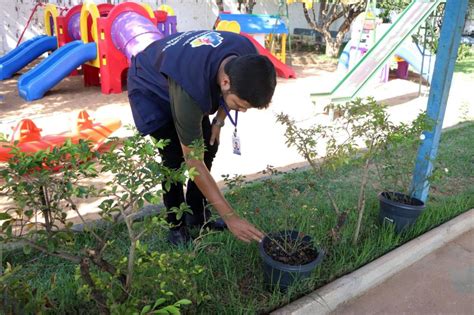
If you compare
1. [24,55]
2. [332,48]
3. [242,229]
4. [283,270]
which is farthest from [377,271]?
[332,48]

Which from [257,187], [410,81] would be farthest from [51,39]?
[410,81]

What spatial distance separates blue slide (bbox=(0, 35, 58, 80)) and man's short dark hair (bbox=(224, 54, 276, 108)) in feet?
28.5

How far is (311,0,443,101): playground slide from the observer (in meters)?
6.52

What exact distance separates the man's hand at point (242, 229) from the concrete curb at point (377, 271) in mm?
360

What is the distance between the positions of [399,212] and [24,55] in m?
8.83

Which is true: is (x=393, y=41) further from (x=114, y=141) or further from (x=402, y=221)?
(x=114, y=141)

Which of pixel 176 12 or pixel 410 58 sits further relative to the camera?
pixel 176 12

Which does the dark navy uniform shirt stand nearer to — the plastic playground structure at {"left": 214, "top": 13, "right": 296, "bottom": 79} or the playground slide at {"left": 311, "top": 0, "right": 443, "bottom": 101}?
the playground slide at {"left": 311, "top": 0, "right": 443, "bottom": 101}

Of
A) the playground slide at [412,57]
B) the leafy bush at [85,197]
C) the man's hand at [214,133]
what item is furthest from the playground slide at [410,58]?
the leafy bush at [85,197]

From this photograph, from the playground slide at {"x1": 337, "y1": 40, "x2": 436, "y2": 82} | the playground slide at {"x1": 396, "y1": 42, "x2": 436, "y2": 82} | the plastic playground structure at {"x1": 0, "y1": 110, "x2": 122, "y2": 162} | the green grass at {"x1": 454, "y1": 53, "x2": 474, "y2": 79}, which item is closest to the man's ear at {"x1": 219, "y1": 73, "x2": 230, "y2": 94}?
the plastic playground structure at {"x1": 0, "y1": 110, "x2": 122, "y2": 162}

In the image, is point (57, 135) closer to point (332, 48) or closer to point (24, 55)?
point (24, 55)

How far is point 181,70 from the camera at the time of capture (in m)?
1.83

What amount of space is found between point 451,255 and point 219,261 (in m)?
1.57

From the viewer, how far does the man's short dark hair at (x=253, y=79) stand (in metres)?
1.59
